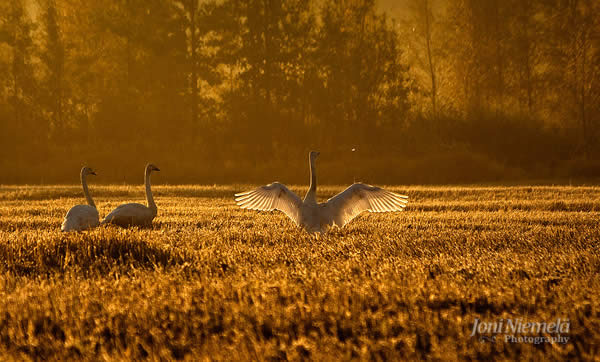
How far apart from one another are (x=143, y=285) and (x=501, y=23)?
44207 millimetres

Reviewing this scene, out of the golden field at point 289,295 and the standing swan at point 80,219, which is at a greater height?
the standing swan at point 80,219

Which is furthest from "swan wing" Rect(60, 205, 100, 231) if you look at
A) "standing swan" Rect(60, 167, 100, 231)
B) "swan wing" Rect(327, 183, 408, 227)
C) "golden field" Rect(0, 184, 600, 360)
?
"swan wing" Rect(327, 183, 408, 227)

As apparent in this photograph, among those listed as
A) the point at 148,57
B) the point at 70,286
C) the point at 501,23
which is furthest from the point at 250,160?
the point at 70,286

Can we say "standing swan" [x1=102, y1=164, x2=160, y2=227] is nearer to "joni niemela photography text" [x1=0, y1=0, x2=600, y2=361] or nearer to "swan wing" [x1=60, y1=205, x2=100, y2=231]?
"joni niemela photography text" [x1=0, y1=0, x2=600, y2=361]

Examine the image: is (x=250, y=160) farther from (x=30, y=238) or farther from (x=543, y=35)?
(x=30, y=238)

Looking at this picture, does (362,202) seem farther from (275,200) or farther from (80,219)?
(80,219)

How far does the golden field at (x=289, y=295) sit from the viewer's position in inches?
167

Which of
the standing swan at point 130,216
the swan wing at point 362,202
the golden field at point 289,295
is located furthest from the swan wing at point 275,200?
the standing swan at point 130,216

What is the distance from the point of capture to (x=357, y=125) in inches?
1614

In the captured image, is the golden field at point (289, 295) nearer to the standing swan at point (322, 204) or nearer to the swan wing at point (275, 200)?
the standing swan at point (322, 204)

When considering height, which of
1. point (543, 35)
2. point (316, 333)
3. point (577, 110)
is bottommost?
point (316, 333)

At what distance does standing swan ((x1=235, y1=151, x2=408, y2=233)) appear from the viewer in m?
10.1

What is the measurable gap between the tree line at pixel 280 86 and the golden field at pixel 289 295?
93.4 ft

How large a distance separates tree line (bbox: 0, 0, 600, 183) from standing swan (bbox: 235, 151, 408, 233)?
26179mm
